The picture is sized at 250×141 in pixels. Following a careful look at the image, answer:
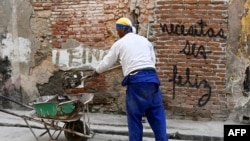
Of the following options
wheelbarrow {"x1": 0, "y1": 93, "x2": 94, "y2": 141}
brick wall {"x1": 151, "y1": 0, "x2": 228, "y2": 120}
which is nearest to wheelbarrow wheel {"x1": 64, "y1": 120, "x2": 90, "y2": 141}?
wheelbarrow {"x1": 0, "y1": 93, "x2": 94, "y2": 141}

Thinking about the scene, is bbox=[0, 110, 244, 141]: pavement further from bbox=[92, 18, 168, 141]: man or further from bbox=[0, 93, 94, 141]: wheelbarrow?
bbox=[92, 18, 168, 141]: man

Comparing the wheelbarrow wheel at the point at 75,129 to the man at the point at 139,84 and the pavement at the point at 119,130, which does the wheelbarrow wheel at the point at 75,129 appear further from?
the man at the point at 139,84

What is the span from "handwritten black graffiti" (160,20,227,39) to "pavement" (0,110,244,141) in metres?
1.50

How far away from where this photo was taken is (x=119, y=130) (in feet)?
23.0

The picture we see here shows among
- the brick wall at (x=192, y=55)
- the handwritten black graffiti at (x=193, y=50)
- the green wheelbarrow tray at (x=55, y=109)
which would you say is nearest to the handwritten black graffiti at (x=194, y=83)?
the brick wall at (x=192, y=55)

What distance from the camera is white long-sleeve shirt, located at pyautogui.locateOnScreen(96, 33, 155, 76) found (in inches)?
218

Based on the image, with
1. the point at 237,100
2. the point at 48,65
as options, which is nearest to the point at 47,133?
the point at 48,65

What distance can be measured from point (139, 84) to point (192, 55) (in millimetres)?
2182

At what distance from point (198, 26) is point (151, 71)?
2.13 m

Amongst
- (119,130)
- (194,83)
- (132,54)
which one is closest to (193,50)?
(194,83)

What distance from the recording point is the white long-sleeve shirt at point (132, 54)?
5.55 meters

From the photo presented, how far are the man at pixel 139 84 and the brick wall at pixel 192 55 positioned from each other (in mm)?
1820

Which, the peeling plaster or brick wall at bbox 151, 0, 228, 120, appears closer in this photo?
brick wall at bbox 151, 0, 228, 120

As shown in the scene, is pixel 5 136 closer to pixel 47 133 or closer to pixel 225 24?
pixel 47 133
